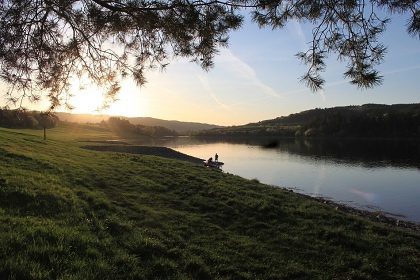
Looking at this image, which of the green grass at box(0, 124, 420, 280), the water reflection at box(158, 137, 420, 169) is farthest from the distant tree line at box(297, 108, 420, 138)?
the green grass at box(0, 124, 420, 280)

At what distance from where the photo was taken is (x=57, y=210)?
29.5 ft

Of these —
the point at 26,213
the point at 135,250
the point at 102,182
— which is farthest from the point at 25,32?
the point at 102,182

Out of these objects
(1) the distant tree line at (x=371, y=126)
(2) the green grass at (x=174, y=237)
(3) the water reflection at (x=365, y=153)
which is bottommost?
(3) the water reflection at (x=365, y=153)

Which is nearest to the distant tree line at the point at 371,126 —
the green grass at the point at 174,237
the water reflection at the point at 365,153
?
the water reflection at the point at 365,153

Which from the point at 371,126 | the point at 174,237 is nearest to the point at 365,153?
the point at 174,237

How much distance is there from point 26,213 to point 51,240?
236 cm

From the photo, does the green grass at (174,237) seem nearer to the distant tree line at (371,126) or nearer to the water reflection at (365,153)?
the water reflection at (365,153)

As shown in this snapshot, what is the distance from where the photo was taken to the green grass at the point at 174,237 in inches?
238

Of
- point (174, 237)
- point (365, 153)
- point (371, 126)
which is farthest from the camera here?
point (371, 126)

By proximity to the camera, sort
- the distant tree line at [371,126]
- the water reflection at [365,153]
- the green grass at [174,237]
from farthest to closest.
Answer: the distant tree line at [371,126] < the water reflection at [365,153] < the green grass at [174,237]

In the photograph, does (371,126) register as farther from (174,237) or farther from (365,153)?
(174,237)

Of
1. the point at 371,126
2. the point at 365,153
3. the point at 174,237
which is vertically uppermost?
the point at 371,126

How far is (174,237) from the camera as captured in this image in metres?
8.90

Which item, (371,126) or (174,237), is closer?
(174,237)
